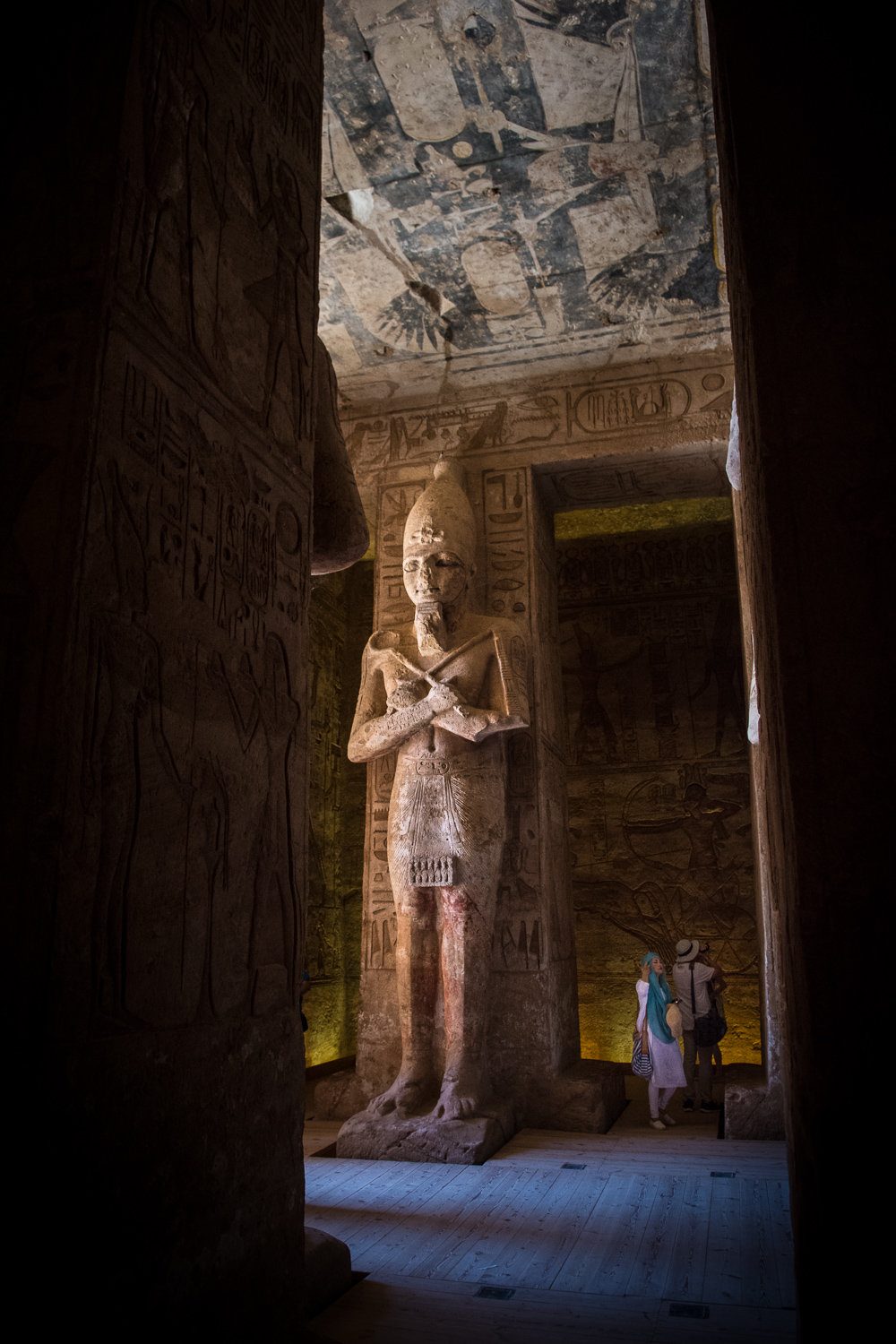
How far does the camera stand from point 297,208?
113 inches

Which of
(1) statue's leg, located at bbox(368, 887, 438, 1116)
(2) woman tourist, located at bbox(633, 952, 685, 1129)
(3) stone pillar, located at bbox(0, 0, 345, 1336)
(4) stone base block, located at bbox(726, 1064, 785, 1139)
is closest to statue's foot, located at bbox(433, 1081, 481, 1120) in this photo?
(1) statue's leg, located at bbox(368, 887, 438, 1116)

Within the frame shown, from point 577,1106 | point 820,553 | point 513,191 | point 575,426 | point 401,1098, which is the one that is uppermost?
point 513,191

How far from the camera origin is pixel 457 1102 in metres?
4.82

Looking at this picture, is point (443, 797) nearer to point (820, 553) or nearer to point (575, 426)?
point (575, 426)

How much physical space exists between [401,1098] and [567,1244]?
1830 millimetres

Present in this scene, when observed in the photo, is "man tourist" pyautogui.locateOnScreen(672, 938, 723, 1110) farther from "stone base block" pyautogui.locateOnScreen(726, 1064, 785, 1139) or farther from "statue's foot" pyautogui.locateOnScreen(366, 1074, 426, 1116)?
"statue's foot" pyautogui.locateOnScreen(366, 1074, 426, 1116)

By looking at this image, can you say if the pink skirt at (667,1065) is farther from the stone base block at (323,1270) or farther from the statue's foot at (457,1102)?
the stone base block at (323,1270)

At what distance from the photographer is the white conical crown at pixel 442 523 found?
5695mm

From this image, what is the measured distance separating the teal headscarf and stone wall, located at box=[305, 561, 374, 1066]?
152 inches

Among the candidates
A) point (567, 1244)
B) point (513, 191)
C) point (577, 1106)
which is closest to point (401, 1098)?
point (577, 1106)

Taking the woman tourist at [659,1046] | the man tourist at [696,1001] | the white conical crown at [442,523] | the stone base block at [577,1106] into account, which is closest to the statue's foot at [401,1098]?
the stone base block at [577,1106]

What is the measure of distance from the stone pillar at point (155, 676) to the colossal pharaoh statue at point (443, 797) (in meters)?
2.81

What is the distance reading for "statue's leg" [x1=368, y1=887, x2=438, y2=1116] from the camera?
204 inches

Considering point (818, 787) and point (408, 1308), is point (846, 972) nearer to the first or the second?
point (818, 787)
